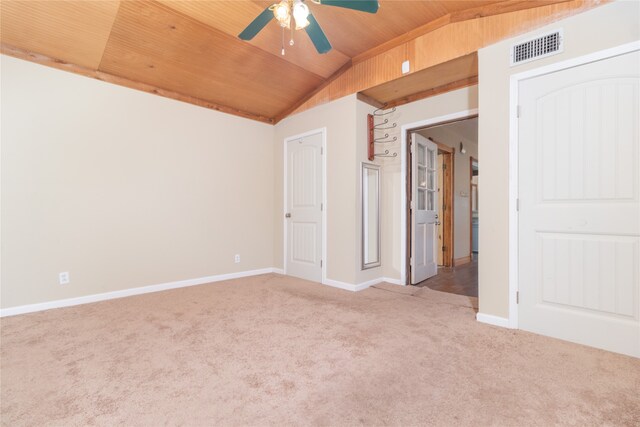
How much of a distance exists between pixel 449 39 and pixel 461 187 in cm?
360

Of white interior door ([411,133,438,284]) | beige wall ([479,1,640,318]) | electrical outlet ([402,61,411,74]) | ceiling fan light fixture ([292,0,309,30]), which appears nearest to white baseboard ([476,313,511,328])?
beige wall ([479,1,640,318])

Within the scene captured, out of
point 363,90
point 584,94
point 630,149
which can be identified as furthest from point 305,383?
point 363,90

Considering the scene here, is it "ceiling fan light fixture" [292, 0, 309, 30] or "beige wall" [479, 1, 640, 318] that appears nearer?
"ceiling fan light fixture" [292, 0, 309, 30]

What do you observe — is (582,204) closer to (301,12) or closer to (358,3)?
(358,3)

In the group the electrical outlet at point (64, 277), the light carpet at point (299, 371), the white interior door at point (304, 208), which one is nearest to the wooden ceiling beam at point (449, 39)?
the white interior door at point (304, 208)

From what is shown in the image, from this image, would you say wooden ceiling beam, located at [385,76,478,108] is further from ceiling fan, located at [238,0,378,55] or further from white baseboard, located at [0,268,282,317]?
white baseboard, located at [0,268,282,317]

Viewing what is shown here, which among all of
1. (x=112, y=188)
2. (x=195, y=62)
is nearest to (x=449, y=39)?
(x=195, y=62)

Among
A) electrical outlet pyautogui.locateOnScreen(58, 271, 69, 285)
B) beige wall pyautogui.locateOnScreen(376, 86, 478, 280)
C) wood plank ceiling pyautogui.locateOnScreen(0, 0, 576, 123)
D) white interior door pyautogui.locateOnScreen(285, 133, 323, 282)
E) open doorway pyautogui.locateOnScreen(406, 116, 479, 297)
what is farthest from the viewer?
white interior door pyautogui.locateOnScreen(285, 133, 323, 282)

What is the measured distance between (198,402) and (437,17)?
3.64 m

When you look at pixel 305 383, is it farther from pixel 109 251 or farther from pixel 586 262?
pixel 109 251

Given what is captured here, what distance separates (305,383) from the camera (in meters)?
1.67

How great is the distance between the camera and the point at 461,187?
5.85 meters

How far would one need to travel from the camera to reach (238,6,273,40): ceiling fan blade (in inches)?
83.8

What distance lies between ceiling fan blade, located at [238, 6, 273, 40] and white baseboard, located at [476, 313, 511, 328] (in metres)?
3.01
